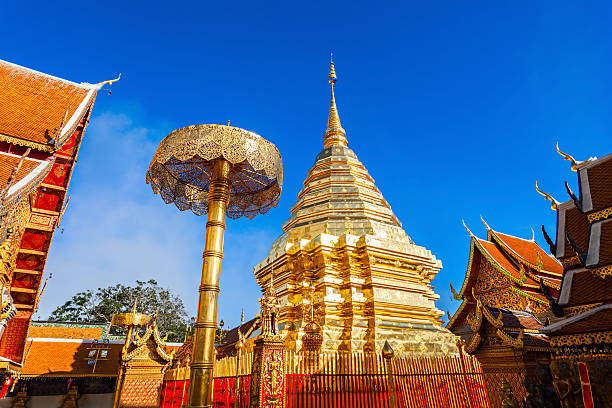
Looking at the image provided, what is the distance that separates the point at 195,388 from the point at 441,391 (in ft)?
17.7

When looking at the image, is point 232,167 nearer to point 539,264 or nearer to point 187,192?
point 187,192

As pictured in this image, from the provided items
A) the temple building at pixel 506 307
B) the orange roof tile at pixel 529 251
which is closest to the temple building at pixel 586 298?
the temple building at pixel 506 307

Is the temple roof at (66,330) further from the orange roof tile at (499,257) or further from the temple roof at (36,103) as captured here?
the orange roof tile at (499,257)

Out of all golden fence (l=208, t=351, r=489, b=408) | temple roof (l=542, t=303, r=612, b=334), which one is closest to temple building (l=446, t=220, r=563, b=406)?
golden fence (l=208, t=351, r=489, b=408)

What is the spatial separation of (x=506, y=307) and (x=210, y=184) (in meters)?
11.3

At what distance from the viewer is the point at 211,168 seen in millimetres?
5148

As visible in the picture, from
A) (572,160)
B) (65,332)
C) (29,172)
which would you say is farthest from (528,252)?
(65,332)

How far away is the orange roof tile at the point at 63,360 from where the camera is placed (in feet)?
50.1

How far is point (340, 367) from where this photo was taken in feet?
21.9

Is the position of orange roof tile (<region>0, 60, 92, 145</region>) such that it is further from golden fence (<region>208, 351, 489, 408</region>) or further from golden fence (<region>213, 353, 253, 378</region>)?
golden fence (<region>208, 351, 489, 408</region>)

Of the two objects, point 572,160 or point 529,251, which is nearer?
point 572,160

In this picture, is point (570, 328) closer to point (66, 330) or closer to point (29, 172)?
point (29, 172)

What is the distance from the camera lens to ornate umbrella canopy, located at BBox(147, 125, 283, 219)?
173 inches

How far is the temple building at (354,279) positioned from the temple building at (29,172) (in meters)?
5.62
